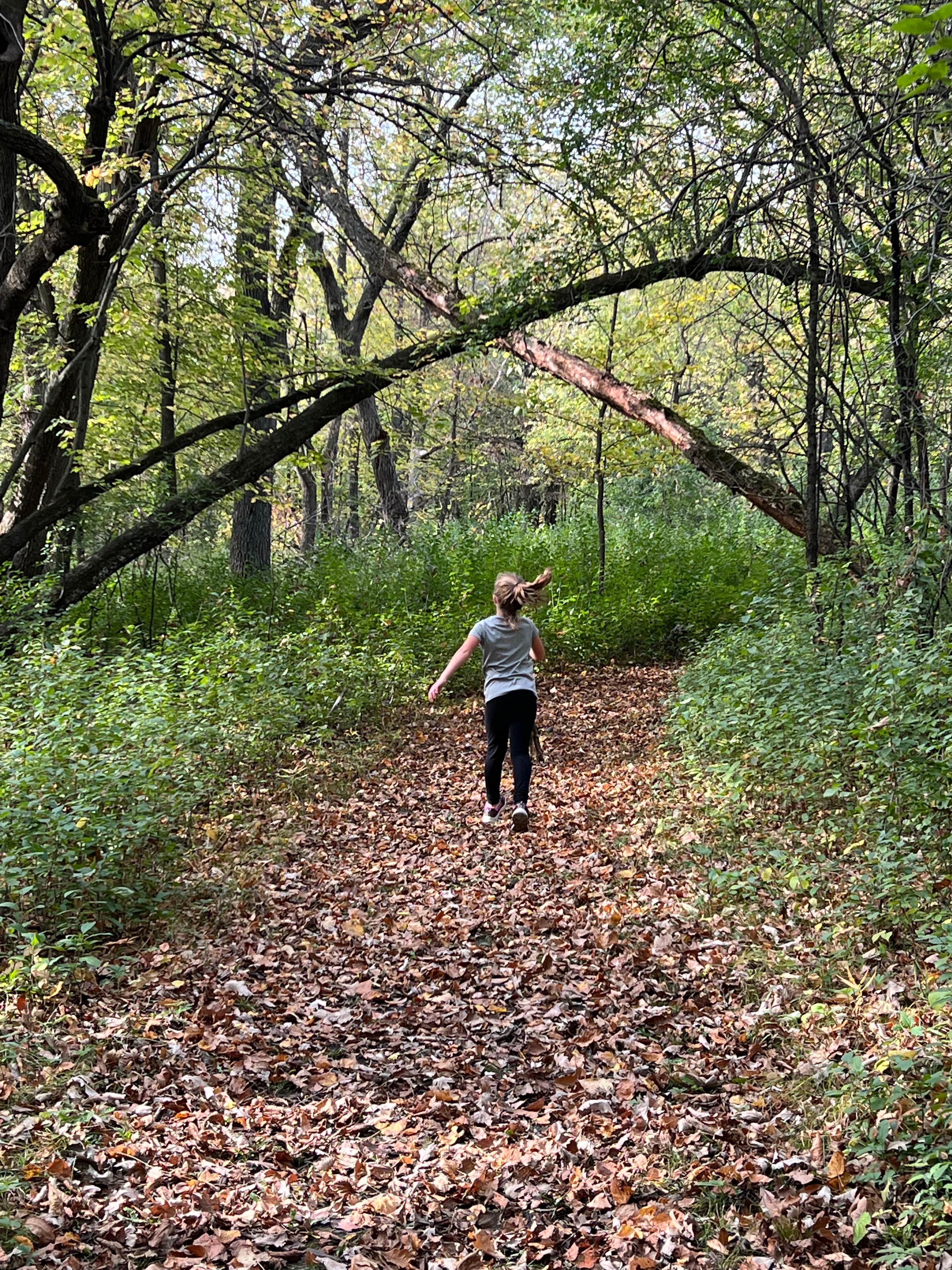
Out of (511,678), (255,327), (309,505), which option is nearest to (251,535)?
(255,327)

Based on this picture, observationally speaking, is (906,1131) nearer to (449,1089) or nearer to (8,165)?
(449,1089)

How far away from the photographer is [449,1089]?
3832 millimetres

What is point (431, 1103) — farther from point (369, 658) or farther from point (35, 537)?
point (35, 537)

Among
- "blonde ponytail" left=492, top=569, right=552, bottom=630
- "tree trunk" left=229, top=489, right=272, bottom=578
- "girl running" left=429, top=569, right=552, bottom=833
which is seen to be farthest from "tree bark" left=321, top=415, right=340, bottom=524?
"girl running" left=429, top=569, right=552, bottom=833

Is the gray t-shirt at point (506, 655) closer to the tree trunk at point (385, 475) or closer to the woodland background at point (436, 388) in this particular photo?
the woodland background at point (436, 388)

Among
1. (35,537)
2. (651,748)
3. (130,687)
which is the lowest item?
(651,748)

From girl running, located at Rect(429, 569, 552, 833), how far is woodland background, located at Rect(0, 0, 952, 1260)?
1690 millimetres

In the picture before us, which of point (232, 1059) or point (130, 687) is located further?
point (130, 687)

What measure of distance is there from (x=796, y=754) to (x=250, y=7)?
8290 millimetres

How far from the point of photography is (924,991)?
141 inches

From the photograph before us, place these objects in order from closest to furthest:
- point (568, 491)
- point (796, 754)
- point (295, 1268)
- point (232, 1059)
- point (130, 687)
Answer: point (295, 1268), point (232, 1059), point (796, 754), point (130, 687), point (568, 491)

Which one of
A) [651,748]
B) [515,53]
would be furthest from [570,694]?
[515,53]

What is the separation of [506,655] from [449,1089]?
345cm

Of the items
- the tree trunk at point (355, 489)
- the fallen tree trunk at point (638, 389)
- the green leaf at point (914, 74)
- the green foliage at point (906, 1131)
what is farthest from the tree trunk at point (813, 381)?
the tree trunk at point (355, 489)
